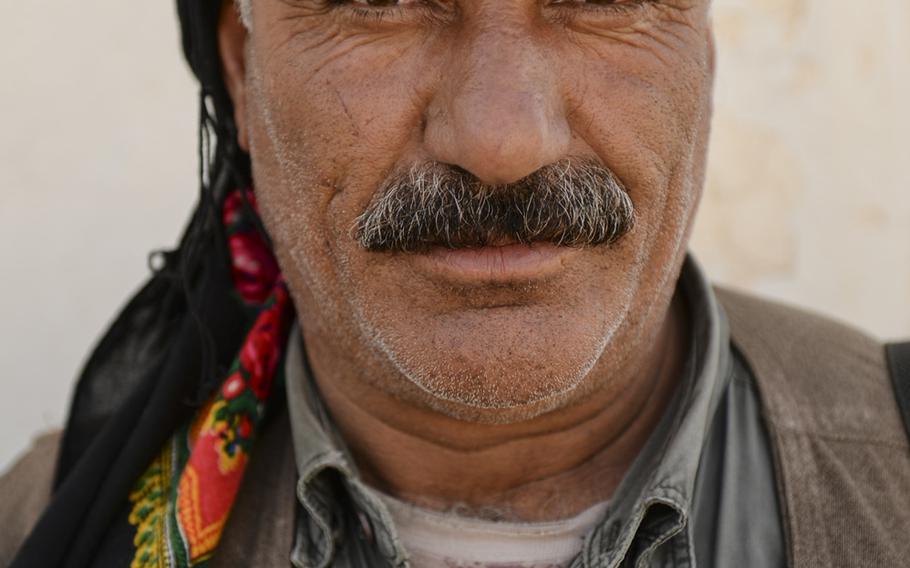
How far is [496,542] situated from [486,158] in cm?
73

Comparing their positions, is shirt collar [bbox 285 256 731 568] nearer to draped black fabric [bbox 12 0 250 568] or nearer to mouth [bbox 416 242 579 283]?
draped black fabric [bbox 12 0 250 568]

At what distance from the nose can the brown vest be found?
2.26 feet

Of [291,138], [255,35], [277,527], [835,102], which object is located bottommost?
[277,527]

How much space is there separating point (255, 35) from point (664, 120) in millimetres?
775

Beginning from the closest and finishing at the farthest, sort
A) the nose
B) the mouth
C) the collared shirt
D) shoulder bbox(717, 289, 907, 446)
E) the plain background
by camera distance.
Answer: the nose, the mouth, the collared shirt, shoulder bbox(717, 289, 907, 446), the plain background

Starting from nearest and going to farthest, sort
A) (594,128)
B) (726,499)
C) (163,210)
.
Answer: (594,128)
(726,499)
(163,210)

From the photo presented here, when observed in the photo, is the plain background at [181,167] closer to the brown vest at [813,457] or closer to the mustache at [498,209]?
the brown vest at [813,457]

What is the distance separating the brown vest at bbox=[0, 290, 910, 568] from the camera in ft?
5.96

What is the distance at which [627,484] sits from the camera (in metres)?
1.98

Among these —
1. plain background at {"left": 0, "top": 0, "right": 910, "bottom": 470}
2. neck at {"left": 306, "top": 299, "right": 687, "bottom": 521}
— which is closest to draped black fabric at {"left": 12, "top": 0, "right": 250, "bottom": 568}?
neck at {"left": 306, "top": 299, "right": 687, "bottom": 521}

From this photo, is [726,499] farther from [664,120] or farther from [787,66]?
[787,66]

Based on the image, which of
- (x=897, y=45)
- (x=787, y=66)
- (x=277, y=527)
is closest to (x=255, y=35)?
(x=277, y=527)

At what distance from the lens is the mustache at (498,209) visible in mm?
1698

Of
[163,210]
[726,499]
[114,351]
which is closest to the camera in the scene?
[726,499]
